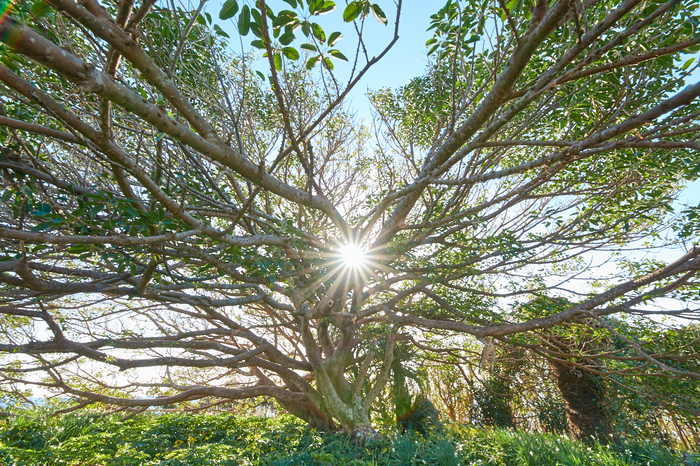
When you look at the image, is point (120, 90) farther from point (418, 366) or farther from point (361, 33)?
point (418, 366)

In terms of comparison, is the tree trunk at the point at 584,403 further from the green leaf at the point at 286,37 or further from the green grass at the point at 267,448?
the green leaf at the point at 286,37

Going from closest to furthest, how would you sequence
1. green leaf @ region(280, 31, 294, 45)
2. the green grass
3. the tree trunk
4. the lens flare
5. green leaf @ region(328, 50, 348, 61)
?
green leaf @ region(280, 31, 294, 45)
green leaf @ region(328, 50, 348, 61)
the green grass
the lens flare
the tree trunk

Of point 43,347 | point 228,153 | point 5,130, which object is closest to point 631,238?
point 228,153

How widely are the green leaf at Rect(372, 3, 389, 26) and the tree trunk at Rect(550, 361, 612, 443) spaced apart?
814 centimetres

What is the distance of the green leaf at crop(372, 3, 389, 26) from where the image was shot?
5.39 ft

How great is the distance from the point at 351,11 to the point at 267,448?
6.24 m

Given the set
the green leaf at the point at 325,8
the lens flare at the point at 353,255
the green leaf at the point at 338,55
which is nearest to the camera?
the green leaf at the point at 325,8

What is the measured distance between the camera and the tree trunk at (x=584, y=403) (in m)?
7.25

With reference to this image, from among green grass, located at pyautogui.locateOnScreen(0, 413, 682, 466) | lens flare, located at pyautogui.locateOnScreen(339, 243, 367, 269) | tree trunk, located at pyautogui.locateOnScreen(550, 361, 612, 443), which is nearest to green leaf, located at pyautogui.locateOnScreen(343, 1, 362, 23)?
lens flare, located at pyautogui.locateOnScreen(339, 243, 367, 269)

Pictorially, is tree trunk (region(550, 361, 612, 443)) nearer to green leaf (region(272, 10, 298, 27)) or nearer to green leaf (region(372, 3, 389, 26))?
green leaf (region(372, 3, 389, 26))

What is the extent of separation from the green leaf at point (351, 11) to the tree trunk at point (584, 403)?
830cm

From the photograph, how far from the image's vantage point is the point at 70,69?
1.23 m

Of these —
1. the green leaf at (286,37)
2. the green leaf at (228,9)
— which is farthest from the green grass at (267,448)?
the green leaf at (228,9)

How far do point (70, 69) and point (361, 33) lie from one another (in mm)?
1295
